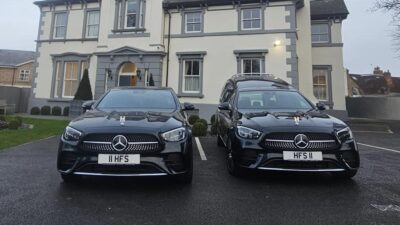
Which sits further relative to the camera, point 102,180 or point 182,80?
point 182,80

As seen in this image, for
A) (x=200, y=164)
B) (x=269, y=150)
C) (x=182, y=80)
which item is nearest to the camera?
(x=269, y=150)

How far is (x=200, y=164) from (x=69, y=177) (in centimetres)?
249

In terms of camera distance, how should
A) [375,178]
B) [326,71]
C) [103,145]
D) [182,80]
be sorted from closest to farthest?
[103,145], [375,178], [182,80], [326,71]

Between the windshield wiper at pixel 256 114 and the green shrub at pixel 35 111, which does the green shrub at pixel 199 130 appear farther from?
the green shrub at pixel 35 111

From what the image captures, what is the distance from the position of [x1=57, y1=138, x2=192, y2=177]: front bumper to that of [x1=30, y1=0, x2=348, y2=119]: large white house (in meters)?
13.4

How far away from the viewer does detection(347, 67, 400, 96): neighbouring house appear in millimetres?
47469

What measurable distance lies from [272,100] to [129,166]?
10.9 ft

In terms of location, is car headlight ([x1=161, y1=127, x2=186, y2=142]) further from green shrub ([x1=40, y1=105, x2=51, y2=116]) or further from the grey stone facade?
green shrub ([x1=40, y1=105, x2=51, y2=116])

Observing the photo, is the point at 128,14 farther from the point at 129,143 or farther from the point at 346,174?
the point at 346,174

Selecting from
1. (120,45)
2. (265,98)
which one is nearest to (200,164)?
(265,98)

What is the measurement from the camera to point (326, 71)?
19.5 meters

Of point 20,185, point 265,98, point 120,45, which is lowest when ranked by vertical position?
point 20,185

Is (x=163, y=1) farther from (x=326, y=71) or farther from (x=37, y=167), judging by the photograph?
(x=37, y=167)

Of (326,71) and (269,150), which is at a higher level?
(326,71)
